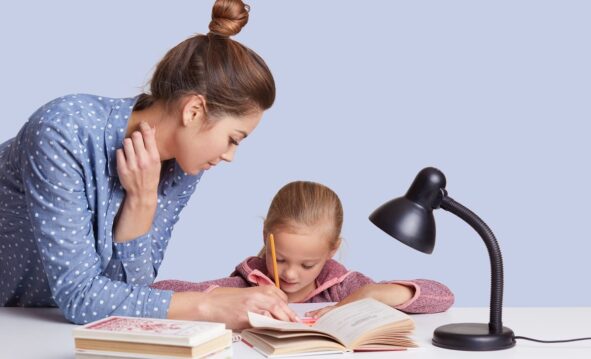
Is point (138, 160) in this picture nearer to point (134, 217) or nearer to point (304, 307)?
point (134, 217)

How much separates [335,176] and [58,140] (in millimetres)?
1837

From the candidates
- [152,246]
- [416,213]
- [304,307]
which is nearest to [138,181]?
[152,246]

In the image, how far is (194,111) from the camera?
227 cm

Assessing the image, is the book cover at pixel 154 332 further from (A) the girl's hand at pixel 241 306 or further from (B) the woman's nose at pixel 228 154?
(B) the woman's nose at pixel 228 154

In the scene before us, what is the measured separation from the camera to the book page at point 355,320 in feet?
6.31

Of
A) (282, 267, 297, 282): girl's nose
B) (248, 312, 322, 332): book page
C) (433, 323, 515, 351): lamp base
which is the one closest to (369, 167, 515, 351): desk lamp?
(433, 323, 515, 351): lamp base

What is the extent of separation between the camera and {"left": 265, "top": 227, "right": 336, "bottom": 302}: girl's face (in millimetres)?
2672

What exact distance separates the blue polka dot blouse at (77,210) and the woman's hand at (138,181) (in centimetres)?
3

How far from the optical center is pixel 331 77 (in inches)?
150

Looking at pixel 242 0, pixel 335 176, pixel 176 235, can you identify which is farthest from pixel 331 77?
pixel 242 0

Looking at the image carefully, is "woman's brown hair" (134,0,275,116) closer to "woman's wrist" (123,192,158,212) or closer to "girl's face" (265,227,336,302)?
"woman's wrist" (123,192,158,212)

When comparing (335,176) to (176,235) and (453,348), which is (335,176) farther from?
(453,348)

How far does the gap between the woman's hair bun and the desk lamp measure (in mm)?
644

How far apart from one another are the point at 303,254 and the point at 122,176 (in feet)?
2.12
